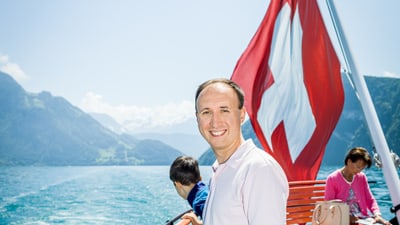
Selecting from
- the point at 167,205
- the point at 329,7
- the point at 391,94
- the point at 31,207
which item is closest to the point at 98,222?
the point at 167,205

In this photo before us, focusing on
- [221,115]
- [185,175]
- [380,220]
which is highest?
[221,115]

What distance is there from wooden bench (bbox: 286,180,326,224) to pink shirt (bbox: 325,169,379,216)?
0.89 ft

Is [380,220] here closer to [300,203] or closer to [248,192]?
[300,203]

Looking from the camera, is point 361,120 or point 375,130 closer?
point 375,130

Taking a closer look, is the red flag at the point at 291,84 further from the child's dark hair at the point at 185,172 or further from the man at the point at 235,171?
the man at the point at 235,171

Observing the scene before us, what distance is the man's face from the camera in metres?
1.31

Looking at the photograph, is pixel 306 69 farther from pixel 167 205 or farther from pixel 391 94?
pixel 391 94

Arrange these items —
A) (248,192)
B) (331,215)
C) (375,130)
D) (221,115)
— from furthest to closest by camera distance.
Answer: (375,130) < (331,215) < (221,115) < (248,192)

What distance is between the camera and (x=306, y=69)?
4.02 m

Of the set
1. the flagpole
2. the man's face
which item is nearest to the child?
the flagpole

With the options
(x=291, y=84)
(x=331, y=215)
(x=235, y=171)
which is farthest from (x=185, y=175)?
(x=291, y=84)

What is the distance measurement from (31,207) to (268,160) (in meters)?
37.2

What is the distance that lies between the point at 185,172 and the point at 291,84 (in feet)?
7.41

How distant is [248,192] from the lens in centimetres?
104
